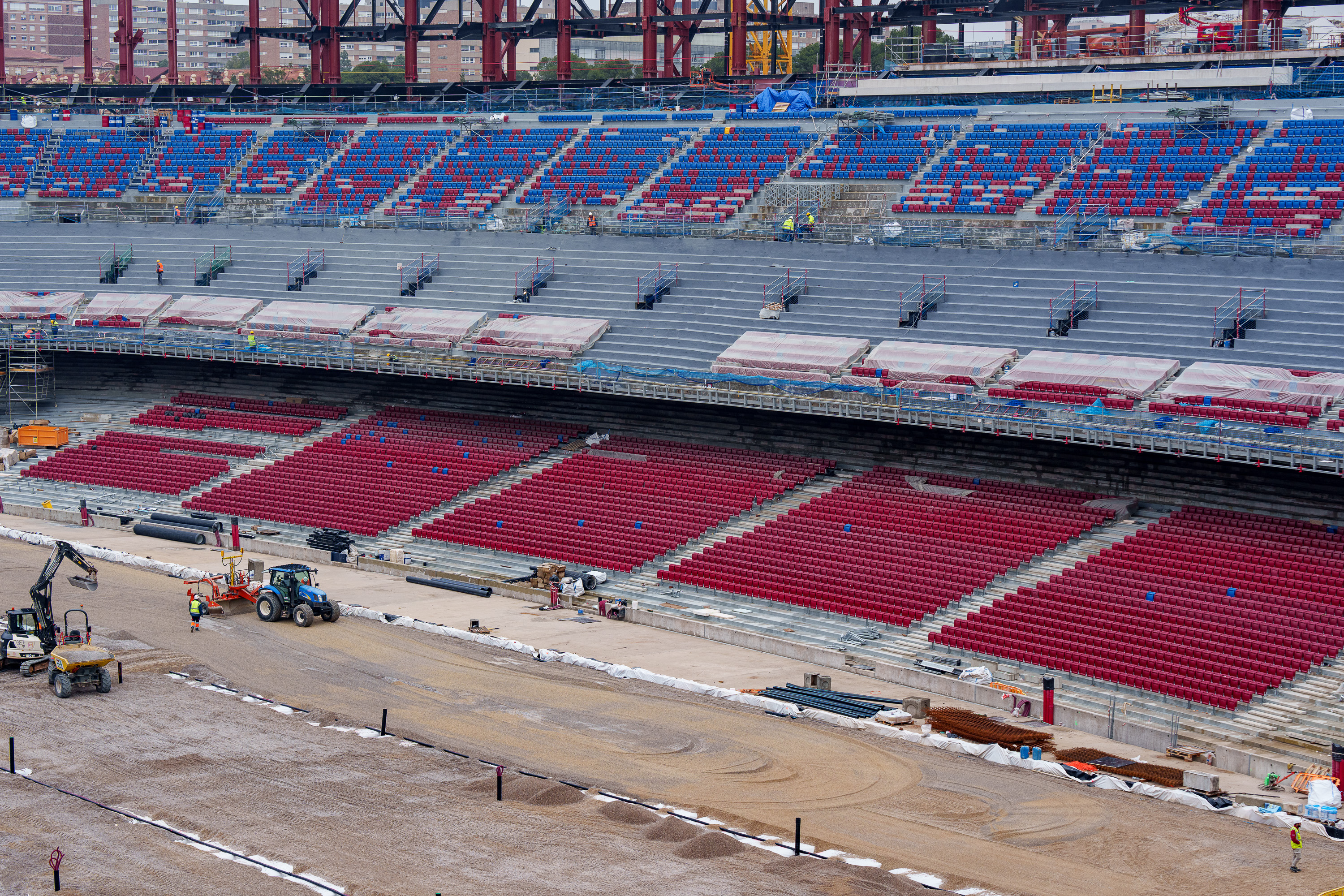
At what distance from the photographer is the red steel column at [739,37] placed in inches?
2953

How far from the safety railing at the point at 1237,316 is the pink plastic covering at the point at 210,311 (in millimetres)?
37816

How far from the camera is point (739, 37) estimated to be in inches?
2977

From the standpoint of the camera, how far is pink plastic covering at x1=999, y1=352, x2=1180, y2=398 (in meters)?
43.2

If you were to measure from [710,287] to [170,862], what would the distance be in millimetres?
35534

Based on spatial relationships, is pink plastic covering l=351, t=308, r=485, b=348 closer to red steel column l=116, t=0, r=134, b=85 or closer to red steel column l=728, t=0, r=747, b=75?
red steel column l=728, t=0, r=747, b=75

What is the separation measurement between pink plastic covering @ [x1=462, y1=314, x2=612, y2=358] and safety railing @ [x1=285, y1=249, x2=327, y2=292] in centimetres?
1158

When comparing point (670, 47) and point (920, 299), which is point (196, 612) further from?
point (670, 47)

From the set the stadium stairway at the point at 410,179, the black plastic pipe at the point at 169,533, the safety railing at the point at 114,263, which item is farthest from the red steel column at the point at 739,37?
the black plastic pipe at the point at 169,533

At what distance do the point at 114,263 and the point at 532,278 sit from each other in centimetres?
2134

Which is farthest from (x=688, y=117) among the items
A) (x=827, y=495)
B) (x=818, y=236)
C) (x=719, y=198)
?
(x=827, y=495)

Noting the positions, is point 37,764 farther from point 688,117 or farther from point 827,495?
point 688,117

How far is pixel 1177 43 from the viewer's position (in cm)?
6650

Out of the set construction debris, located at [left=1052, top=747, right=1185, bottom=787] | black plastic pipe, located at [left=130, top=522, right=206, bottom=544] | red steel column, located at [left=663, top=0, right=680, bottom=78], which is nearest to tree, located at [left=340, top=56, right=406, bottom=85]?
red steel column, located at [left=663, top=0, right=680, bottom=78]

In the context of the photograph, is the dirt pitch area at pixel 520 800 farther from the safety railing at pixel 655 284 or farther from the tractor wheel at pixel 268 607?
the safety railing at pixel 655 284
